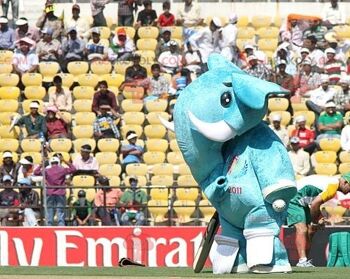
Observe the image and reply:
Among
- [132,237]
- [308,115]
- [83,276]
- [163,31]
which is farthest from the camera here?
[163,31]

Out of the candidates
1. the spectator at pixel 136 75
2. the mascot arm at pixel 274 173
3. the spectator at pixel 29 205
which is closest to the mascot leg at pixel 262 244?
the mascot arm at pixel 274 173

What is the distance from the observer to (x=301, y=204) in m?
18.6

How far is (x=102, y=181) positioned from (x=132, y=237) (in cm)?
200

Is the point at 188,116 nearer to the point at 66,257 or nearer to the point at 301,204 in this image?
the point at 301,204

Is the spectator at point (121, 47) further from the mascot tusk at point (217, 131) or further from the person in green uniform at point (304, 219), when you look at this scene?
the mascot tusk at point (217, 131)

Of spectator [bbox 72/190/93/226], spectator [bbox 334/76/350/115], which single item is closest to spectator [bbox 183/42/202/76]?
spectator [bbox 334/76/350/115]

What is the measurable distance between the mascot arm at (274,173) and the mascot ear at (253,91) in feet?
1.79

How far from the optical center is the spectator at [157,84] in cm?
2498

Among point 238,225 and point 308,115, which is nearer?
point 238,225

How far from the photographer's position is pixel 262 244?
48.3 ft

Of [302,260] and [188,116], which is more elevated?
[188,116]

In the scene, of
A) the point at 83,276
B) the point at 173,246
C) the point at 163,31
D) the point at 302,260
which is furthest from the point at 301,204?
the point at 163,31

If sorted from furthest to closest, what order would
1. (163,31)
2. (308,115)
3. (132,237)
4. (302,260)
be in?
(163,31) < (308,115) < (132,237) < (302,260)

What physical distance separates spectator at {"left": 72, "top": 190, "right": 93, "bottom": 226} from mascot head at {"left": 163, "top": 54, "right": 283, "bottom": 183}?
6.79 metres
